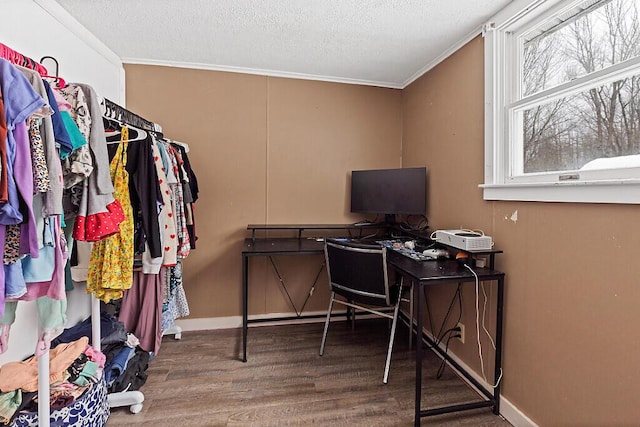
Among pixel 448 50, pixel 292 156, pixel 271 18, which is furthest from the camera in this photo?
pixel 292 156

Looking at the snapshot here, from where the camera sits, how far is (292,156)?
2.85 m

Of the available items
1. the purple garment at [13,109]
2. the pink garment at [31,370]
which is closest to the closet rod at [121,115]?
the purple garment at [13,109]

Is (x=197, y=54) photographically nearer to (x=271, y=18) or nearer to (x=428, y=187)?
(x=271, y=18)

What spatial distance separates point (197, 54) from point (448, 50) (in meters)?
1.88

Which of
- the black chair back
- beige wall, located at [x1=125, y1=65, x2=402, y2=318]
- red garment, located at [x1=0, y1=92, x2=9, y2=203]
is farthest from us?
beige wall, located at [x1=125, y1=65, x2=402, y2=318]

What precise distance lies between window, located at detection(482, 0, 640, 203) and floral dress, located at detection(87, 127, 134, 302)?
2013 millimetres

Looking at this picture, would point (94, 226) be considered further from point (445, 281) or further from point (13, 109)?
point (445, 281)

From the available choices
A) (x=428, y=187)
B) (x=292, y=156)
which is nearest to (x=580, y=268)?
(x=428, y=187)

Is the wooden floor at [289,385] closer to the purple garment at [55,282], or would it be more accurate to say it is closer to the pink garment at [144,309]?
the pink garment at [144,309]

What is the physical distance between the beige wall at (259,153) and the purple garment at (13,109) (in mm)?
1862

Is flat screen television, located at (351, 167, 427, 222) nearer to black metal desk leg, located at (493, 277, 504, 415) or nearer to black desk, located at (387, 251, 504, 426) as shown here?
black desk, located at (387, 251, 504, 426)

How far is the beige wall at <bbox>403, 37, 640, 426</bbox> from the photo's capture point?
47.8 inches

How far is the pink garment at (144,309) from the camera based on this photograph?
193 cm

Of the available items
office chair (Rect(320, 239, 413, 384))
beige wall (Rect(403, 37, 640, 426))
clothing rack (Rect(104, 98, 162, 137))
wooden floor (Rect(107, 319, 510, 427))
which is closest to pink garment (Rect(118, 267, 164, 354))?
wooden floor (Rect(107, 319, 510, 427))
